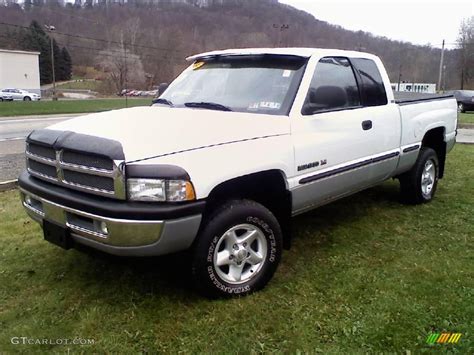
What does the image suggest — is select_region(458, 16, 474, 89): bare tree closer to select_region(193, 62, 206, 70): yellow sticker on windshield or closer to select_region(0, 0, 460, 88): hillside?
select_region(0, 0, 460, 88): hillside

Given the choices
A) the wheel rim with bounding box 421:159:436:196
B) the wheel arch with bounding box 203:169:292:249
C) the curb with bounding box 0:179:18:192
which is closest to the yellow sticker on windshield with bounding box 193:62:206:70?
the wheel arch with bounding box 203:169:292:249

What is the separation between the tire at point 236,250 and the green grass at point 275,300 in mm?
135

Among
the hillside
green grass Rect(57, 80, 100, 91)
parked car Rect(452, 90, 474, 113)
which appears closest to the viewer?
parked car Rect(452, 90, 474, 113)

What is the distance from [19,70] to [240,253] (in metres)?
74.1

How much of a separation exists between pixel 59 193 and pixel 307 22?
203ft

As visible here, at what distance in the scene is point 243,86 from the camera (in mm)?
3994

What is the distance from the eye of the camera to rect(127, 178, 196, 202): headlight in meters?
2.81

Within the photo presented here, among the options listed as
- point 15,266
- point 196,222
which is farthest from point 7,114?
point 196,222

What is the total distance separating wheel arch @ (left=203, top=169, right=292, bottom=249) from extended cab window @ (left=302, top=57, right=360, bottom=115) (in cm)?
65

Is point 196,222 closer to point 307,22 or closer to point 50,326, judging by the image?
point 50,326

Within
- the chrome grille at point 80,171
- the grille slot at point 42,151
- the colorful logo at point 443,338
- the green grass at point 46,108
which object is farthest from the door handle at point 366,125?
the green grass at point 46,108

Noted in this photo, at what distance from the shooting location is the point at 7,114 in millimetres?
25391

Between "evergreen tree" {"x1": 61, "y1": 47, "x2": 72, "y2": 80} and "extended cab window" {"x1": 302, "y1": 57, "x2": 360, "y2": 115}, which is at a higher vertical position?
"evergreen tree" {"x1": 61, "y1": 47, "x2": 72, "y2": 80}
